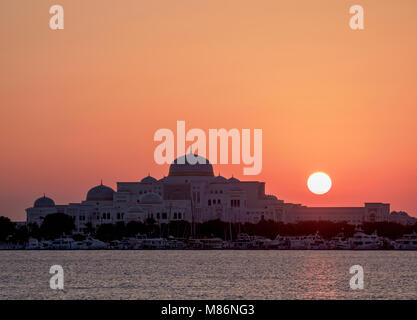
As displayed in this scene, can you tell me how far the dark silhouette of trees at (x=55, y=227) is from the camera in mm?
189750

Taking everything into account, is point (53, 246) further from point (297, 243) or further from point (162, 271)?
point (162, 271)

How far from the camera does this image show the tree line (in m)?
184

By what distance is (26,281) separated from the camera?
74.6 m

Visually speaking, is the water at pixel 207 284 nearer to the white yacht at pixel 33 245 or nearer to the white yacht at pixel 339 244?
the white yacht at pixel 339 244

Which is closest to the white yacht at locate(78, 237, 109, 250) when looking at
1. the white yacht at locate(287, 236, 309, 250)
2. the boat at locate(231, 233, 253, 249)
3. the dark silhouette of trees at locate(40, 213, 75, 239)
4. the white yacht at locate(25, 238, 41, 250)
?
the white yacht at locate(25, 238, 41, 250)

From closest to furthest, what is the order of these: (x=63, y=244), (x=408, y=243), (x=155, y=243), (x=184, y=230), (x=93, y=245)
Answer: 1. (x=155, y=243)
2. (x=93, y=245)
3. (x=63, y=244)
4. (x=408, y=243)
5. (x=184, y=230)

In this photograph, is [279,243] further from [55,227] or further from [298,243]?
[55,227]

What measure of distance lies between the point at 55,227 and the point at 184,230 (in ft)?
90.1

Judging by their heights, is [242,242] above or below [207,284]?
above

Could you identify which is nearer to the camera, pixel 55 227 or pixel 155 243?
pixel 155 243

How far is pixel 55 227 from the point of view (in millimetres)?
190250

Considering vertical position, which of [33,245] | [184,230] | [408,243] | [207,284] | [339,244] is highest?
[184,230]

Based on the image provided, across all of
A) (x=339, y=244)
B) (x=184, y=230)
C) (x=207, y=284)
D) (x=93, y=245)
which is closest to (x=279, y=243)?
(x=339, y=244)

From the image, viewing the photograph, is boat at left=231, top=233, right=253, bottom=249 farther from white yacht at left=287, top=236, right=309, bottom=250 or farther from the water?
the water
